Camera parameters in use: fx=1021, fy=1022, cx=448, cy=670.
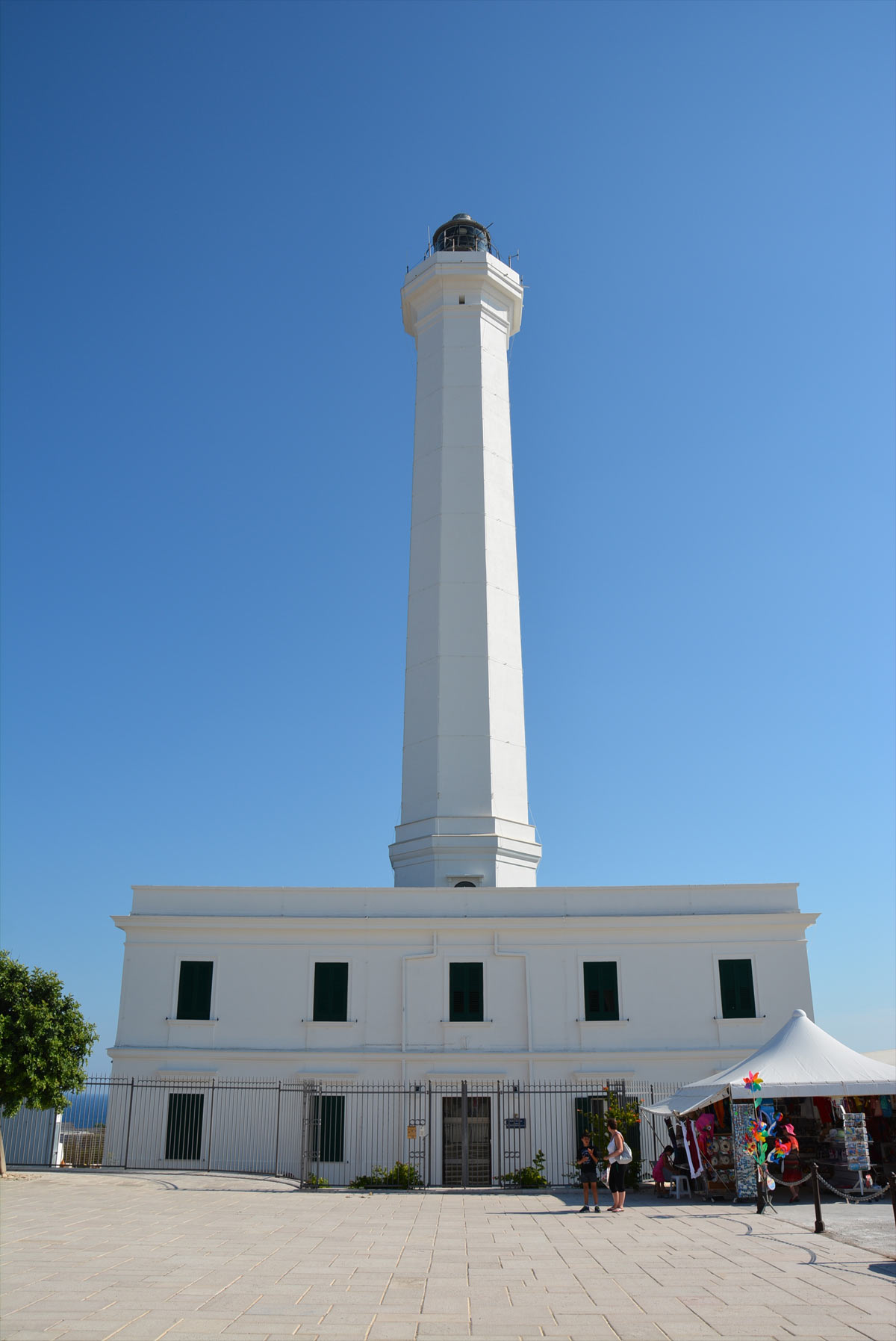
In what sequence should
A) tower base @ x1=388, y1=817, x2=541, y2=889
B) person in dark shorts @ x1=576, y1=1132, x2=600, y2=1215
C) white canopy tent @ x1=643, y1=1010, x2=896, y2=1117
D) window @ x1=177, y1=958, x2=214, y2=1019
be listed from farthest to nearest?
1. tower base @ x1=388, y1=817, x2=541, y2=889
2. window @ x1=177, y1=958, x2=214, y2=1019
3. white canopy tent @ x1=643, y1=1010, x2=896, y2=1117
4. person in dark shorts @ x1=576, y1=1132, x2=600, y2=1215


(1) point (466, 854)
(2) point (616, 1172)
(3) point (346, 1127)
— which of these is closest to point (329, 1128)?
(3) point (346, 1127)

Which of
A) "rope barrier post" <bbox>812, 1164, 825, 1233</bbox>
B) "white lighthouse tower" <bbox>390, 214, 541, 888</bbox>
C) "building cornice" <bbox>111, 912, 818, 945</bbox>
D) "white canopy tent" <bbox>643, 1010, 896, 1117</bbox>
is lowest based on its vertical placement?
"rope barrier post" <bbox>812, 1164, 825, 1233</bbox>

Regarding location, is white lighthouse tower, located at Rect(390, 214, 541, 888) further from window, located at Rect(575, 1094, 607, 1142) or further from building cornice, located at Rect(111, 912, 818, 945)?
window, located at Rect(575, 1094, 607, 1142)

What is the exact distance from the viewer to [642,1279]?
10516 mm

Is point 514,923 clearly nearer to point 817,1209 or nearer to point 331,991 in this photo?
point 331,991

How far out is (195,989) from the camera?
24062mm

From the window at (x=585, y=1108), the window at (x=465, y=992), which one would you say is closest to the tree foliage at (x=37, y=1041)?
the window at (x=465, y=992)

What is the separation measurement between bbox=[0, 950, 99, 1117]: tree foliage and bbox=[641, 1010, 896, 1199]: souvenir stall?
38.7ft

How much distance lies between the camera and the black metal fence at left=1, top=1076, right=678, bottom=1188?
2227cm

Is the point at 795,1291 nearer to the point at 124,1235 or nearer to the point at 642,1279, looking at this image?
the point at 642,1279

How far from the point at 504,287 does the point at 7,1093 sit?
87.7 ft

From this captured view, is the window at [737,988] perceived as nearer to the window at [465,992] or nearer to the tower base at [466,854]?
the tower base at [466,854]

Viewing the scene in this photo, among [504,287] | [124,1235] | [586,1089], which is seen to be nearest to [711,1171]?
[586,1089]

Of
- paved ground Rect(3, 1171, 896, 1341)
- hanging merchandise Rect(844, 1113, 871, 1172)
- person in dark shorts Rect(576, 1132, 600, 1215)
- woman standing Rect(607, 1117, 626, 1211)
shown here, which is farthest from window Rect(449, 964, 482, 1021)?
hanging merchandise Rect(844, 1113, 871, 1172)
